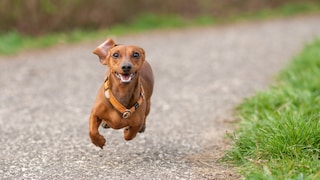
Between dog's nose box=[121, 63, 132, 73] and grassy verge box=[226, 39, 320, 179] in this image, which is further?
dog's nose box=[121, 63, 132, 73]

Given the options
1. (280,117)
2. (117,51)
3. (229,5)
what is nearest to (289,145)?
(280,117)

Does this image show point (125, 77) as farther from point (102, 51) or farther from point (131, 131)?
point (131, 131)

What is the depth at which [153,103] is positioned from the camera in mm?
8219

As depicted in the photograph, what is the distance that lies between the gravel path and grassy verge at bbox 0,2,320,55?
1.16 ft

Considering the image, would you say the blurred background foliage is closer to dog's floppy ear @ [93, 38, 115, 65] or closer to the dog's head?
dog's floppy ear @ [93, 38, 115, 65]

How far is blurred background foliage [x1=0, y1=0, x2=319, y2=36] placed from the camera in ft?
41.3

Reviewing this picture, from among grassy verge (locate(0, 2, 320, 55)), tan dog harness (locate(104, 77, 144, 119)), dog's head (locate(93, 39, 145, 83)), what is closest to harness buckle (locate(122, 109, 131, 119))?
tan dog harness (locate(104, 77, 144, 119))

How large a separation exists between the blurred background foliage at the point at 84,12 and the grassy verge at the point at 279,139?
619 cm

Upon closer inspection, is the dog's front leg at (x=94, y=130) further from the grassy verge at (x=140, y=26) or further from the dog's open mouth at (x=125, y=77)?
the grassy verge at (x=140, y=26)

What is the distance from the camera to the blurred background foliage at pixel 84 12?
1259cm

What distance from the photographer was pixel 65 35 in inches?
511

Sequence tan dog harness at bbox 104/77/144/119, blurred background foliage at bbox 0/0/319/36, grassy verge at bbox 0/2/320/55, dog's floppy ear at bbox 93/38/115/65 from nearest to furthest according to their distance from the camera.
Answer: tan dog harness at bbox 104/77/144/119, dog's floppy ear at bbox 93/38/115/65, grassy verge at bbox 0/2/320/55, blurred background foliage at bbox 0/0/319/36

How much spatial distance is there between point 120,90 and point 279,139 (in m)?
1.23

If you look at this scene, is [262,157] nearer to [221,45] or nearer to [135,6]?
[221,45]
